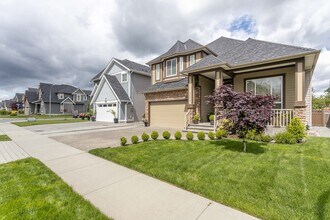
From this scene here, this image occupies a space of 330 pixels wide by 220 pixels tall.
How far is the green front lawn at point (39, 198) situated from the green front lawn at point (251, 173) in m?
1.83

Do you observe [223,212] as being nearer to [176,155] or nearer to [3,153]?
[176,155]

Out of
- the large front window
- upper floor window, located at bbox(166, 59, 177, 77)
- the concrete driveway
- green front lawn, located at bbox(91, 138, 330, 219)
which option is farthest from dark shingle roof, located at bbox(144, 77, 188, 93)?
green front lawn, located at bbox(91, 138, 330, 219)

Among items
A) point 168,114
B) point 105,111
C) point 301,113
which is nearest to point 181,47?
point 168,114

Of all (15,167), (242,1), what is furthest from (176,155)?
(242,1)

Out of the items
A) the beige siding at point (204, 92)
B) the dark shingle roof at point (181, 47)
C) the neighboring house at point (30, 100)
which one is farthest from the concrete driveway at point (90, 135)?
the neighboring house at point (30, 100)

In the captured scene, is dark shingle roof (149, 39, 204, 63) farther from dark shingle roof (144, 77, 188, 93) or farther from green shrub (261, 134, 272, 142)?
green shrub (261, 134, 272, 142)

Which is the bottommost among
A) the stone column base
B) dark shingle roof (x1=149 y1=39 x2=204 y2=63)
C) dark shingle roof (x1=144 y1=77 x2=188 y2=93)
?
the stone column base

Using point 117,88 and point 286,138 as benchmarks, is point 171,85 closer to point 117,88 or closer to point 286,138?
point 117,88

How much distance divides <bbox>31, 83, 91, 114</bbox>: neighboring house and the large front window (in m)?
37.7

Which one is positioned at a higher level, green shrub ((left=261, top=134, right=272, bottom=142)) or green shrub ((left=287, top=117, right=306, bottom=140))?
green shrub ((left=287, top=117, right=306, bottom=140))

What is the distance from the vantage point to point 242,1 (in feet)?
28.5

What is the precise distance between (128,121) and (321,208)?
1891cm

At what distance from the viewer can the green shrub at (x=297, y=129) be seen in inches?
292

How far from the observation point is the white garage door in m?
20.8
